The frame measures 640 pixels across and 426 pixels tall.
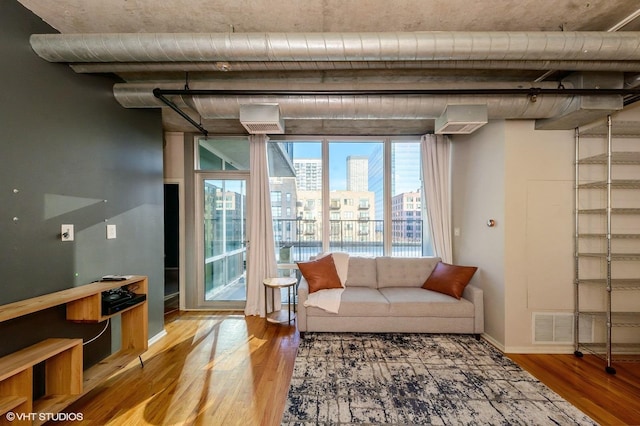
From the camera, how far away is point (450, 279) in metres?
3.10

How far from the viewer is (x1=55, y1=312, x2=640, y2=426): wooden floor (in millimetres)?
1820

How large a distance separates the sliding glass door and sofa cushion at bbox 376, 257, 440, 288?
7.18 feet

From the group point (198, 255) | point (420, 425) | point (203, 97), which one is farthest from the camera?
point (198, 255)

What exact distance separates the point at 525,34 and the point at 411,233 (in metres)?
2.84

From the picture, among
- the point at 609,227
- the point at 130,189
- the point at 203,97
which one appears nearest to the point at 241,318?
the point at 130,189

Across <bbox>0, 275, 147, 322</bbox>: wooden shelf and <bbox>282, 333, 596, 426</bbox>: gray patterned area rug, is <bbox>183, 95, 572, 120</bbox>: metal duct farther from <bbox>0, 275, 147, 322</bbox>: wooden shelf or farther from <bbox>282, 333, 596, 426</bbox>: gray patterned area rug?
<bbox>282, 333, 596, 426</bbox>: gray patterned area rug

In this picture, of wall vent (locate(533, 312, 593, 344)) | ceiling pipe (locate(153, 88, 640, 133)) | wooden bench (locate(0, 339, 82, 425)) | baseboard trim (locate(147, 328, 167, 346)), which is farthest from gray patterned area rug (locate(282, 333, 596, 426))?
ceiling pipe (locate(153, 88, 640, 133))

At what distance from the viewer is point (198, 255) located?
13.0 feet

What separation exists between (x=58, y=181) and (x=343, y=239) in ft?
10.9

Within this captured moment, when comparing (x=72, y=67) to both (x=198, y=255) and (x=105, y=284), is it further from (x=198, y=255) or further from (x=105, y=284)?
(x=198, y=255)

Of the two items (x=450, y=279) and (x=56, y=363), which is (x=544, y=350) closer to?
(x=450, y=279)

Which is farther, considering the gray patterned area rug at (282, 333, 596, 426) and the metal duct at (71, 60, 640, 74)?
the metal duct at (71, 60, 640, 74)

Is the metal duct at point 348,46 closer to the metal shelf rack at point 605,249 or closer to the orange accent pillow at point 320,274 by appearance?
the metal shelf rack at point 605,249

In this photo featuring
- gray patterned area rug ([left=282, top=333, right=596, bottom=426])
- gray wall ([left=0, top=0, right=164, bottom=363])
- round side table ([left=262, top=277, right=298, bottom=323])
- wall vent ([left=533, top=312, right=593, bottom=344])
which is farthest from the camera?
→ round side table ([left=262, top=277, right=298, bottom=323])
